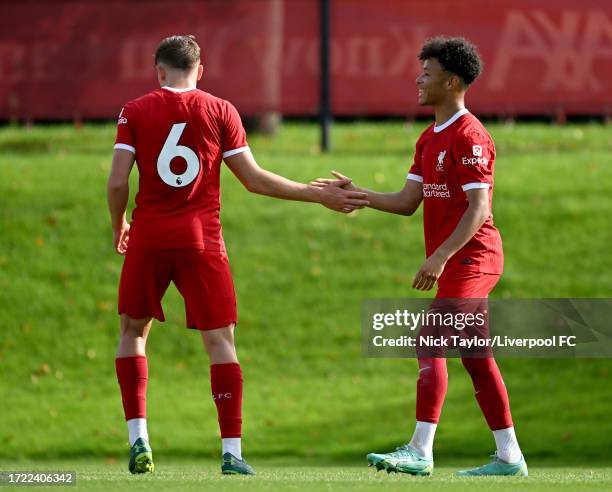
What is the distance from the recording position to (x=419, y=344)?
694 centimetres

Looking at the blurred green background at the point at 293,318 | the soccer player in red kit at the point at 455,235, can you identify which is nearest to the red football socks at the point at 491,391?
the soccer player in red kit at the point at 455,235

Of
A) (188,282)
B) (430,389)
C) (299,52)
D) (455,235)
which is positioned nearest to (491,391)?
(430,389)

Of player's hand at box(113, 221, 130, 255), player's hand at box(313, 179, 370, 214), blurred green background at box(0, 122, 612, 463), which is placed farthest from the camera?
blurred green background at box(0, 122, 612, 463)

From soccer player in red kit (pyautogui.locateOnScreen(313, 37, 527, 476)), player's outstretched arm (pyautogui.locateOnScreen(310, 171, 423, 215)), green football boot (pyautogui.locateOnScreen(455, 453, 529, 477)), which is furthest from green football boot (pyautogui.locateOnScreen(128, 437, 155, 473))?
player's outstretched arm (pyautogui.locateOnScreen(310, 171, 423, 215))

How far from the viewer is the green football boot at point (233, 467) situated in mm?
6754

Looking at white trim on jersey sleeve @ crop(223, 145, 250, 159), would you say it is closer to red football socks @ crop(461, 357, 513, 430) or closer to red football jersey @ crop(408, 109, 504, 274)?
red football jersey @ crop(408, 109, 504, 274)

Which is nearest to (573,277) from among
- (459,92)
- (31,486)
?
(459,92)

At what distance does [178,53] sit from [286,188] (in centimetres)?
95

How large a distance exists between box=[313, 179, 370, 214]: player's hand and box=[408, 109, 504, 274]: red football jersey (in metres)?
0.57

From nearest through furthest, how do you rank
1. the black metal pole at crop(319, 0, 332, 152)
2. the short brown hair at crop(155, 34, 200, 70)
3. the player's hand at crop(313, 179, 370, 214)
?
the short brown hair at crop(155, 34, 200, 70) → the player's hand at crop(313, 179, 370, 214) → the black metal pole at crop(319, 0, 332, 152)

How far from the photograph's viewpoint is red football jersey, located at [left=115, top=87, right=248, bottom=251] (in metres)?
6.76

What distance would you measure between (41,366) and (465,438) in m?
3.86

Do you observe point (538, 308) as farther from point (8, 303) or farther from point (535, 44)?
point (8, 303)

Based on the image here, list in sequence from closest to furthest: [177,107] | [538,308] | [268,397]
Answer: [177,107]
[268,397]
[538,308]
